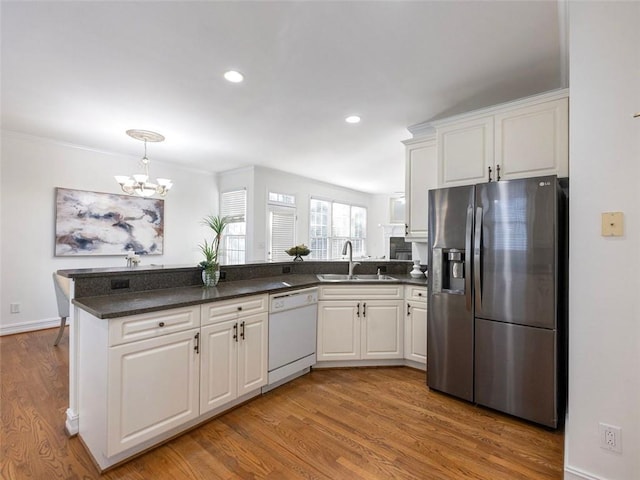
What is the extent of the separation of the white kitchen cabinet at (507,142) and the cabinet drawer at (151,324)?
100 inches

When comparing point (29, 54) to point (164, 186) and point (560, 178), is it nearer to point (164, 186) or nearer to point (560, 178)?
point (164, 186)

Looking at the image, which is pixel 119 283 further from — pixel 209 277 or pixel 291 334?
pixel 291 334

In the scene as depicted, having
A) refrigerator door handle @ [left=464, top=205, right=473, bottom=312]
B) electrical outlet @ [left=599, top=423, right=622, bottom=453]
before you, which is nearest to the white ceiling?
refrigerator door handle @ [left=464, top=205, right=473, bottom=312]

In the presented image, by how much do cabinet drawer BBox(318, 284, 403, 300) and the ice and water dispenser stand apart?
0.62 m

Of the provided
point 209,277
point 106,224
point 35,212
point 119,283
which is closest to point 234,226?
point 106,224

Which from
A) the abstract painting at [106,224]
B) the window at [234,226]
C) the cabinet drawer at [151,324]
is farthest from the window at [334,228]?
the cabinet drawer at [151,324]

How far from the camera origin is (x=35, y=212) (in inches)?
167

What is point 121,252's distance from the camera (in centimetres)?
495

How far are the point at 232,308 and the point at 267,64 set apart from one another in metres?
1.92

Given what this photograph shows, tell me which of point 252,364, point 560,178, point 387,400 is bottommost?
point 387,400

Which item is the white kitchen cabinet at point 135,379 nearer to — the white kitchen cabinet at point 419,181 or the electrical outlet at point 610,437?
the electrical outlet at point 610,437

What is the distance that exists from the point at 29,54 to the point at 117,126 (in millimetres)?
1513

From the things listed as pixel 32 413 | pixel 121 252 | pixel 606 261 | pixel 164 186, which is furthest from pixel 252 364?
pixel 121 252

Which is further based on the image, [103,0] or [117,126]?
[117,126]
